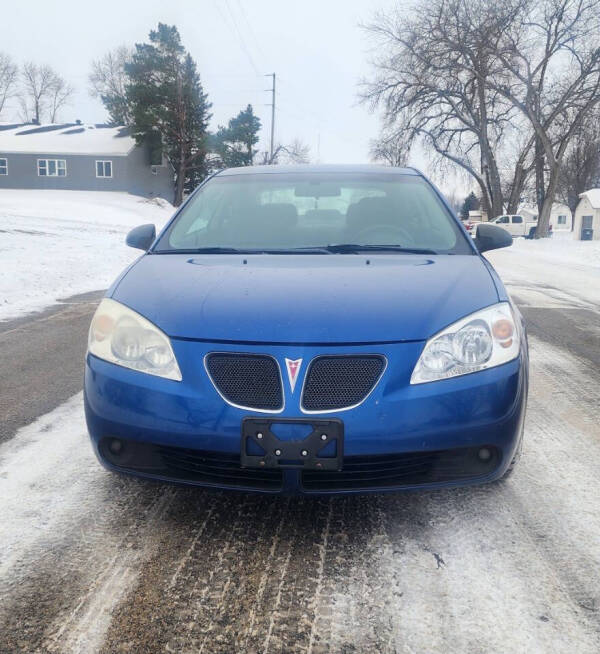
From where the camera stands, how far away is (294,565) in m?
2.18

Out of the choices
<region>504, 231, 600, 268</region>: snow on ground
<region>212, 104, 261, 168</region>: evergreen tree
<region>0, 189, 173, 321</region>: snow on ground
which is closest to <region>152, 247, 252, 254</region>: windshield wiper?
<region>0, 189, 173, 321</region>: snow on ground

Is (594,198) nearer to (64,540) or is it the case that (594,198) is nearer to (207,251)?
(207,251)

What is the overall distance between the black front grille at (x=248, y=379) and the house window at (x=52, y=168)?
4739cm

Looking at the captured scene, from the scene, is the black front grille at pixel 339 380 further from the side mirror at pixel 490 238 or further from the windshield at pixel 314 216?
the side mirror at pixel 490 238

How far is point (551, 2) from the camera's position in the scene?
28734mm

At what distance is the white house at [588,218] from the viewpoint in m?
42.2

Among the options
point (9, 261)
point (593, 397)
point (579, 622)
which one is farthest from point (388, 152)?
point (579, 622)

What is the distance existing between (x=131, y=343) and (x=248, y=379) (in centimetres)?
52

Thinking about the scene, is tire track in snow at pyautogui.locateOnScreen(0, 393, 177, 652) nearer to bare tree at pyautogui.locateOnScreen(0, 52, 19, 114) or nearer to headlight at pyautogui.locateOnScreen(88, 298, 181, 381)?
headlight at pyautogui.locateOnScreen(88, 298, 181, 381)

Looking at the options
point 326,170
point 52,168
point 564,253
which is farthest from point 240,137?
point 326,170

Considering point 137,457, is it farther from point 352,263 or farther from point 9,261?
point 9,261

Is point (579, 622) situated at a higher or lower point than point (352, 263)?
lower

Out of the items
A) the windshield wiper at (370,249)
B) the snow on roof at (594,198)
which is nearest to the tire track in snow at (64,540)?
the windshield wiper at (370,249)

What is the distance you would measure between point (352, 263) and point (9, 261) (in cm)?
940
